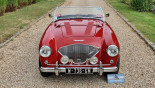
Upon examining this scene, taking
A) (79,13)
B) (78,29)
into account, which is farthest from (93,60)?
(79,13)

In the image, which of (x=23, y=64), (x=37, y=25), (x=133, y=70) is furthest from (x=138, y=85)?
(x=37, y=25)

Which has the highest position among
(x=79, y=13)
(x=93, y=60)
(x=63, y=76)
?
(x=79, y=13)

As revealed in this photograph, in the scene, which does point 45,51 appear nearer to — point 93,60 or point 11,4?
point 93,60

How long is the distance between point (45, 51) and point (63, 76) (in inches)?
34.5

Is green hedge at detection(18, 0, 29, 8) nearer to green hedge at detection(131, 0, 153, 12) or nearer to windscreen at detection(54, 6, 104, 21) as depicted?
green hedge at detection(131, 0, 153, 12)

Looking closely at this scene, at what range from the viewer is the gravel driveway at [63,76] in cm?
443

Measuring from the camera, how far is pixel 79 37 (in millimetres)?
4305

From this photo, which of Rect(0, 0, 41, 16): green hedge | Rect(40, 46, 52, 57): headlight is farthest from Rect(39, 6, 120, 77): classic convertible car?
Rect(0, 0, 41, 16): green hedge

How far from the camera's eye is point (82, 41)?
13.8 ft

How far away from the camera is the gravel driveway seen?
443 cm

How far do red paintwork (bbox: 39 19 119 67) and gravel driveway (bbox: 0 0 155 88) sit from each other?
0.55 metres

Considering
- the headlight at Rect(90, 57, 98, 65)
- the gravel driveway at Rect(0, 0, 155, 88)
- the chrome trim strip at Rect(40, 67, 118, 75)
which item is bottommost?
the gravel driveway at Rect(0, 0, 155, 88)

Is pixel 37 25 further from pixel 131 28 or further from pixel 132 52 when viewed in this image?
pixel 132 52

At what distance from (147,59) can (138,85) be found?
1632mm
